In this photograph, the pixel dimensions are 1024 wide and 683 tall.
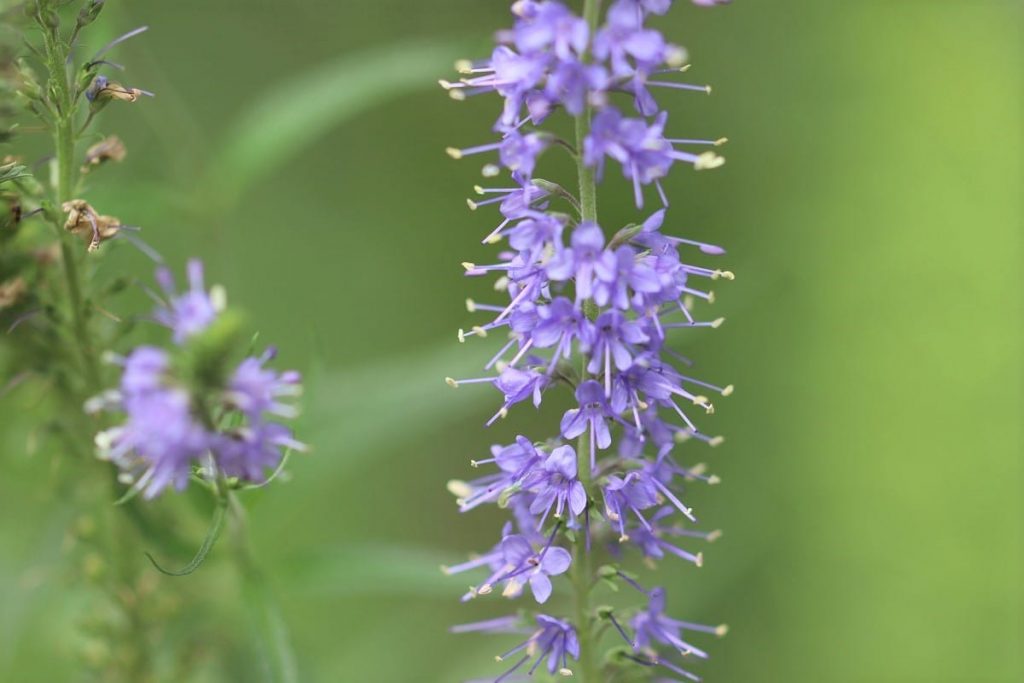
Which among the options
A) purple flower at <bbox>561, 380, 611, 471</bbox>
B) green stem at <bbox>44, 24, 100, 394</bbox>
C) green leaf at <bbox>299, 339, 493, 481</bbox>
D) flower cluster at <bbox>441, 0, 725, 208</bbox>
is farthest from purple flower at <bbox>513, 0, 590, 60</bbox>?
green leaf at <bbox>299, 339, 493, 481</bbox>

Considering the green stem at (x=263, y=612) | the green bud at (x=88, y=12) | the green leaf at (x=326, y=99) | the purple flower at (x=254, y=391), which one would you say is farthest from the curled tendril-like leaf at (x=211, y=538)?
the green leaf at (x=326, y=99)

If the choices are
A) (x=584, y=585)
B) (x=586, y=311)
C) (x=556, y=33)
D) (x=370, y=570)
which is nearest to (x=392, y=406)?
(x=370, y=570)

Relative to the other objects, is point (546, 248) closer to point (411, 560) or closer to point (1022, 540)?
point (411, 560)

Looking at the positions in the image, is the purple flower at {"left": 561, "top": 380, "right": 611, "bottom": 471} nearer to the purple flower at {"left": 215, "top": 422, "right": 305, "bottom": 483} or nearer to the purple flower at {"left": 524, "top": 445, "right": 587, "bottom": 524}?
the purple flower at {"left": 524, "top": 445, "right": 587, "bottom": 524}

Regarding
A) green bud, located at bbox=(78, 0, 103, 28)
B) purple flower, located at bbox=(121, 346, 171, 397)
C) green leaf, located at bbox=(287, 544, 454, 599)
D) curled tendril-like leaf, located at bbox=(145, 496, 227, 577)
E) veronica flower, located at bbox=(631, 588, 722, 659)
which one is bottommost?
veronica flower, located at bbox=(631, 588, 722, 659)

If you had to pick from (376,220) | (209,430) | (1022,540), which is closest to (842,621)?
(1022,540)

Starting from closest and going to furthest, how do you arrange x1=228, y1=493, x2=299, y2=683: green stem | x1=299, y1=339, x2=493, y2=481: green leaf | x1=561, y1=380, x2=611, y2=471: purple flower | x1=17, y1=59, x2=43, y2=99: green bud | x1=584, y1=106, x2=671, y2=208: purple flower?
x1=584, y1=106, x2=671, y2=208: purple flower
x1=561, y1=380, x2=611, y2=471: purple flower
x1=17, y1=59, x2=43, y2=99: green bud
x1=228, y1=493, x2=299, y2=683: green stem
x1=299, y1=339, x2=493, y2=481: green leaf

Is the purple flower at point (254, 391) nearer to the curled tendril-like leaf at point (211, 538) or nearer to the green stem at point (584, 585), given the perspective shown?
the curled tendril-like leaf at point (211, 538)
